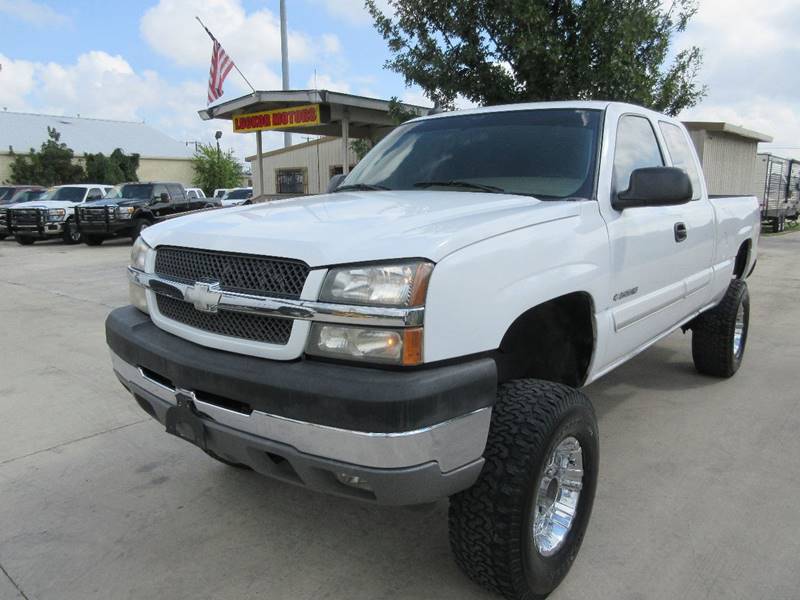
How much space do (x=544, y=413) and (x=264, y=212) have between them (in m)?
1.44

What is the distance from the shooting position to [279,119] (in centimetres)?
1658

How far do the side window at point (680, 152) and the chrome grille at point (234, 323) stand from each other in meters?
2.90

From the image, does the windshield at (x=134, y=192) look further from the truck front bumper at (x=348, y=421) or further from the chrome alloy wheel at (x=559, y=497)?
the chrome alloy wheel at (x=559, y=497)

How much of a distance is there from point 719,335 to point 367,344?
3.80m

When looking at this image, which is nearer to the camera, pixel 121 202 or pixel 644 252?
pixel 644 252

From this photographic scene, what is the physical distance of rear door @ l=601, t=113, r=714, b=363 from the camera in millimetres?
3045

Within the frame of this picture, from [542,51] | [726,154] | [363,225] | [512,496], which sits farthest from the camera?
[726,154]

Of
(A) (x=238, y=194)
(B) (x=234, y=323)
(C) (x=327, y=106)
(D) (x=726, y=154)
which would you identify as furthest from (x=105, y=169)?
(B) (x=234, y=323)

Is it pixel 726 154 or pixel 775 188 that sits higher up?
pixel 726 154

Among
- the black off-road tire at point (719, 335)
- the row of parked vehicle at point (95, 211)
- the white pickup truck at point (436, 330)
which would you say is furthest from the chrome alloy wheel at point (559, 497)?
the row of parked vehicle at point (95, 211)

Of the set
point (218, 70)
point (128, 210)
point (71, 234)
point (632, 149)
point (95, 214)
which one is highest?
point (218, 70)

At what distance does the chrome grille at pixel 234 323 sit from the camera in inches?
85.9

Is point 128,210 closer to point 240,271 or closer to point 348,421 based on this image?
point 240,271

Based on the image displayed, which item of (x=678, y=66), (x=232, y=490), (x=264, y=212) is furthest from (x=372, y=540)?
(x=678, y=66)
